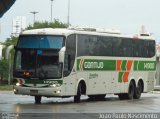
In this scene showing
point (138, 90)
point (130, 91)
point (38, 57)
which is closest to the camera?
point (38, 57)

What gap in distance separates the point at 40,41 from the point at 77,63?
7.01 feet

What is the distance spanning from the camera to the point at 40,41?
28.2m

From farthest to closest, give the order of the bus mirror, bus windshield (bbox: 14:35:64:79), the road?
bus windshield (bbox: 14:35:64:79)
the bus mirror
the road

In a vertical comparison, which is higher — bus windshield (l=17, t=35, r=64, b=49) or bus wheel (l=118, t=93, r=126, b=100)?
bus windshield (l=17, t=35, r=64, b=49)

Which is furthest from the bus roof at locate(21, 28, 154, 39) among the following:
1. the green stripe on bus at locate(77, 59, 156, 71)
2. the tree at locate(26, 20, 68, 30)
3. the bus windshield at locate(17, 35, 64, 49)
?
the tree at locate(26, 20, 68, 30)

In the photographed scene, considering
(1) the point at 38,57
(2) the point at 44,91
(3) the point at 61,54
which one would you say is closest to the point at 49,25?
(1) the point at 38,57

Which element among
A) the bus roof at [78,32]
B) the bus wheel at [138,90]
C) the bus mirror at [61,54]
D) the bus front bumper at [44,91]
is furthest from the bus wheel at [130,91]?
the bus mirror at [61,54]

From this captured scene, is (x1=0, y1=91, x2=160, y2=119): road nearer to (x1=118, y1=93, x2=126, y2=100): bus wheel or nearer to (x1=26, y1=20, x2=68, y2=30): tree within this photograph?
(x1=118, y1=93, x2=126, y2=100): bus wheel

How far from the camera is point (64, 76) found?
27828mm

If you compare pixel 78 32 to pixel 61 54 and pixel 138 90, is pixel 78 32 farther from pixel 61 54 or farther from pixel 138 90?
pixel 138 90

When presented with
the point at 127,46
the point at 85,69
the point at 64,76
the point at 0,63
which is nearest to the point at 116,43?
the point at 127,46

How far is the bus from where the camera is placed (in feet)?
90.5

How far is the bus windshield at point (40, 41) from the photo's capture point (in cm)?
2784

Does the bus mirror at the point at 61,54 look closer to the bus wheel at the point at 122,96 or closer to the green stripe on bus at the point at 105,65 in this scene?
the green stripe on bus at the point at 105,65
